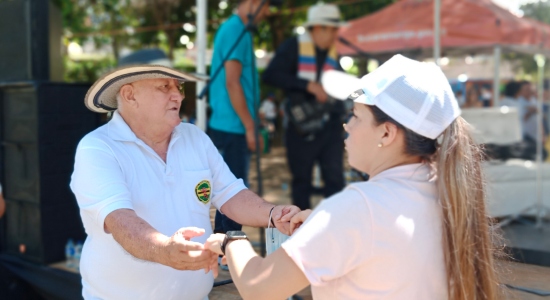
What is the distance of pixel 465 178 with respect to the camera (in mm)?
1385

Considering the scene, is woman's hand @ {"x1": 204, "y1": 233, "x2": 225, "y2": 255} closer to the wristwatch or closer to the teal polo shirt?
the wristwatch

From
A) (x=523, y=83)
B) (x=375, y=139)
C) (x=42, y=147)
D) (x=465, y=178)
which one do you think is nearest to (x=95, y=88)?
(x=375, y=139)

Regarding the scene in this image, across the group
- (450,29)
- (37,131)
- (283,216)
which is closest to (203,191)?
(283,216)

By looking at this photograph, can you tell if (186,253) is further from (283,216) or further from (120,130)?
(120,130)

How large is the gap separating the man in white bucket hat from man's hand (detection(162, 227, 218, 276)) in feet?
8.93

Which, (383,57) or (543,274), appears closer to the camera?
(543,274)

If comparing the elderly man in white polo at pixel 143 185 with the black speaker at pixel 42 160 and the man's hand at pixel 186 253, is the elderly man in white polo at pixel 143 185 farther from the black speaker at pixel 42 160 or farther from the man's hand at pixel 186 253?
the black speaker at pixel 42 160

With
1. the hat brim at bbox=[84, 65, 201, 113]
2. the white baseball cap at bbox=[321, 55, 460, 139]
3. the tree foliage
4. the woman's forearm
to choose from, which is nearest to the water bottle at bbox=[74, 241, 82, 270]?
the hat brim at bbox=[84, 65, 201, 113]

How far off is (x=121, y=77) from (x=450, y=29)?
5.75m

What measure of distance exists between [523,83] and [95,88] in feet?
29.6

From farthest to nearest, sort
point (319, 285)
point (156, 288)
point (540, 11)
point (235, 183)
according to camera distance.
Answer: point (540, 11) < point (235, 183) < point (156, 288) < point (319, 285)

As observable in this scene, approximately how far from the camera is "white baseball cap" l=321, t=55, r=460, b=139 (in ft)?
4.50

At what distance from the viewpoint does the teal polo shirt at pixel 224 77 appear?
152 inches

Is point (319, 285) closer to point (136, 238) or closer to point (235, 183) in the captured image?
point (136, 238)
